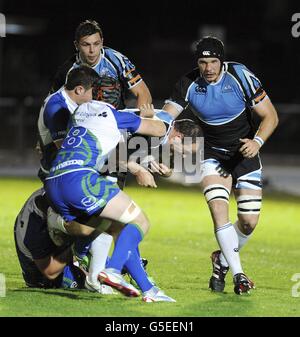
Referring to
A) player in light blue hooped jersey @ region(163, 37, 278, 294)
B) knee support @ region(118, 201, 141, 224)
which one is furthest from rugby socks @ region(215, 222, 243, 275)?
knee support @ region(118, 201, 141, 224)

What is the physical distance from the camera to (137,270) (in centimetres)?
841

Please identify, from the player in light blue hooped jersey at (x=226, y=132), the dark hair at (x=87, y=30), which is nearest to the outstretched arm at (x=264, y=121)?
the player in light blue hooped jersey at (x=226, y=132)

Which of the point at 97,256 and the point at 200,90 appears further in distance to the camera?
the point at 200,90

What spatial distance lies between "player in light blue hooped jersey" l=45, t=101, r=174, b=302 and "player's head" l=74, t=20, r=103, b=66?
1.43 metres

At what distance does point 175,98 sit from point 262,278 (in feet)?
6.36

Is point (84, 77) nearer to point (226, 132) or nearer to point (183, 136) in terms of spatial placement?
point (183, 136)

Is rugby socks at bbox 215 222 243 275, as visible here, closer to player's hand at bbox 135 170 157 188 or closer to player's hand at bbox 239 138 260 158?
player's hand at bbox 239 138 260 158

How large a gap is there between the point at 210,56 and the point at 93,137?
1.60m

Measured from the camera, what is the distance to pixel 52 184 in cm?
851

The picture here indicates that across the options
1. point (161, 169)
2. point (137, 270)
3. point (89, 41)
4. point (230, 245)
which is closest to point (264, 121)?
point (230, 245)

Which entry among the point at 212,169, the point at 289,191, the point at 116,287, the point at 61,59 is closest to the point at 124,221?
the point at 116,287

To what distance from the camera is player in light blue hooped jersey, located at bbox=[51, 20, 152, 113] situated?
995 cm

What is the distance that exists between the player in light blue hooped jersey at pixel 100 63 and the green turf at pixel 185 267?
1817 mm

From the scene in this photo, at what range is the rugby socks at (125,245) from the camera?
8297mm
